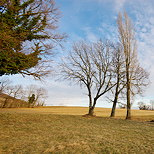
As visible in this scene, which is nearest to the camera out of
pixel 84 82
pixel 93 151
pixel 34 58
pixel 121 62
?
pixel 93 151

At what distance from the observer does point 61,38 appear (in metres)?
9.41

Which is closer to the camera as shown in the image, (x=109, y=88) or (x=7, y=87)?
(x=109, y=88)

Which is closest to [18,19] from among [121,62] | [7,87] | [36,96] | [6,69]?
[6,69]

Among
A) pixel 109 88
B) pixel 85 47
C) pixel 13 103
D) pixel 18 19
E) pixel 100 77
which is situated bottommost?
pixel 13 103

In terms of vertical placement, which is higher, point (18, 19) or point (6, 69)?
point (18, 19)

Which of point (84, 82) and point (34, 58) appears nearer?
point (34, 58)

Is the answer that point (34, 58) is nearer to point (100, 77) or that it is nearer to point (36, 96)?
point (100, 77)

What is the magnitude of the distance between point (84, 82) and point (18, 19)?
37.7ft

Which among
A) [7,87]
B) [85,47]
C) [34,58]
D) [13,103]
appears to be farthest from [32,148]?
[7,87]

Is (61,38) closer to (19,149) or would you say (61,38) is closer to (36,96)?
(19,149)

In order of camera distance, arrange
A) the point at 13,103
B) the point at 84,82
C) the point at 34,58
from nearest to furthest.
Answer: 1. the point at 34,58
2. the point at 84,82
3. the point at 13,103

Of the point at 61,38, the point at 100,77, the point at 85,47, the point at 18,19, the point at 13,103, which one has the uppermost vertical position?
the point at 85,47

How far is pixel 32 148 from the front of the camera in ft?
14.9

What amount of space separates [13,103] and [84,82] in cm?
3650
